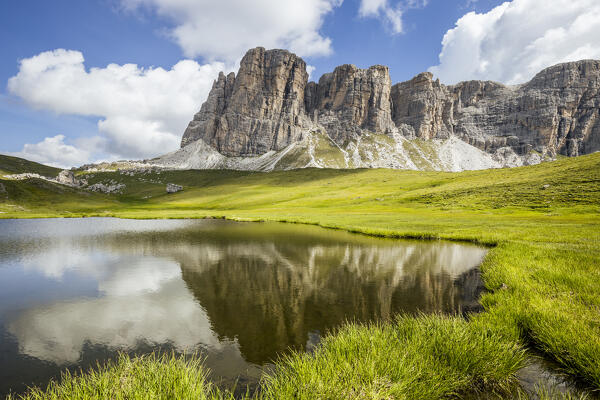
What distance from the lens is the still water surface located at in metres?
9.70

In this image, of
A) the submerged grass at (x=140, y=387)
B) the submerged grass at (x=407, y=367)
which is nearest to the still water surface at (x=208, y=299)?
the submerged grass at (x=140, y=387)

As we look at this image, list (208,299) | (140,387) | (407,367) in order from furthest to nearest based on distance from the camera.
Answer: (208,299)
(407,367)
(140,387)

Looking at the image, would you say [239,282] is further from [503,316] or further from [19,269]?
[19,269]

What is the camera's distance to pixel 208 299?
15.0 metres

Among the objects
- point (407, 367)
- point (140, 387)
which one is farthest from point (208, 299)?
point (407, 367)

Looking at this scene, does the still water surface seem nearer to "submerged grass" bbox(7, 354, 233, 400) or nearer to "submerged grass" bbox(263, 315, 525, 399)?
"submerged grass" bbox(7, 354, 233, 400)

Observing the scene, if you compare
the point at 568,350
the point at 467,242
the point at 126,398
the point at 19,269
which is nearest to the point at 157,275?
the point at 19,269

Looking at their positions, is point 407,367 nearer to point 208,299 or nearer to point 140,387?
point 140,387

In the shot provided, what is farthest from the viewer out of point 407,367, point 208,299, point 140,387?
point 208,299

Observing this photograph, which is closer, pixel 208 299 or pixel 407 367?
pixel 407 367

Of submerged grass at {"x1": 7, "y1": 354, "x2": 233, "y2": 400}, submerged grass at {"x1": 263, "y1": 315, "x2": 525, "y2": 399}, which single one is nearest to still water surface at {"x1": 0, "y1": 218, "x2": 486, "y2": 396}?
submerged grass at {"x1": 7, "y1": 354, "x2": 233, "y2": 400}

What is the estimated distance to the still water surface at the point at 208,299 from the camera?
9695mm

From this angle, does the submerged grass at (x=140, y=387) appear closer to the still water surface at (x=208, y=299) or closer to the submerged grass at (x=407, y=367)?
the submerged grass at (x=407, y=367)

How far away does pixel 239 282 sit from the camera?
1802 centimetres
